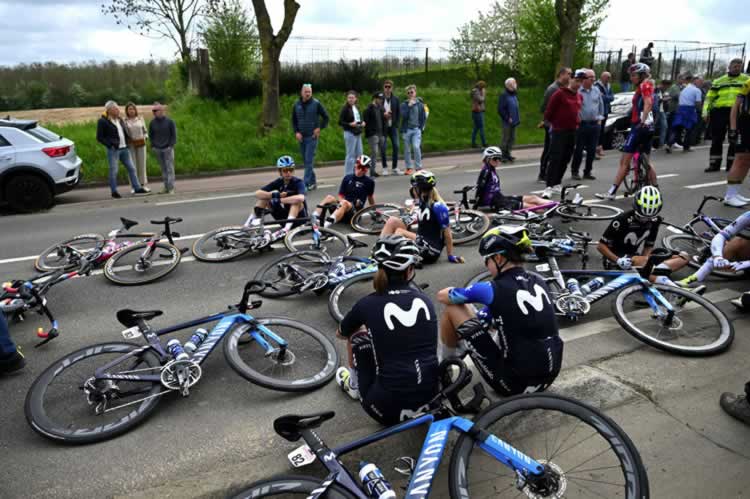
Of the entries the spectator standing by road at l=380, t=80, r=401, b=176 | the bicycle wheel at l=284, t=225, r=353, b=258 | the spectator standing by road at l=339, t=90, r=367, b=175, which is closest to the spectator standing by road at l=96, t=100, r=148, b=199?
the spectator standing by road at l=339, t=90, r=367, b=175

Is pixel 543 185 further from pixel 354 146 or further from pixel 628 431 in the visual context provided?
pixel 628 431

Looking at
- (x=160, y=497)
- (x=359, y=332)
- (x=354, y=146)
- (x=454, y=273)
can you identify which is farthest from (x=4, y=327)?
(x=354, y=146)

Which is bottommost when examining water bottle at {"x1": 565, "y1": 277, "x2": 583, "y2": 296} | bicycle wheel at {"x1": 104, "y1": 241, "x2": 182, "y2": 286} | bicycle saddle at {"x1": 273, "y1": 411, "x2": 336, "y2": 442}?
bicycle wheel at {"x1": 104, "y1": 241, "x2": 182, "y2": 286}

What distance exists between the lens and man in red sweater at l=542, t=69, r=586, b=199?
35.8ft

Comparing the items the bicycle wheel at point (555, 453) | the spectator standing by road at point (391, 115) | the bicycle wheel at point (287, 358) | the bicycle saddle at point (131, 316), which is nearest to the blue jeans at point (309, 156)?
the spectator standing by road at point (391, 115)

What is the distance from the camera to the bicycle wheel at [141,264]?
7094 millimetres

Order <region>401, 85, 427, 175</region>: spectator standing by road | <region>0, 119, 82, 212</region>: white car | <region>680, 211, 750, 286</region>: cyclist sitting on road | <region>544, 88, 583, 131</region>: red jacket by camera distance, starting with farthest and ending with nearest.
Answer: <region>401, 85, 427, 175</region>: spectator standing by road
<region>0, 119, 82, 212</region>: white car
<region>544, 88, 583, 131</region>: red jacket
<region>680, 211, 750, 286</region>: cyclist sitting on road

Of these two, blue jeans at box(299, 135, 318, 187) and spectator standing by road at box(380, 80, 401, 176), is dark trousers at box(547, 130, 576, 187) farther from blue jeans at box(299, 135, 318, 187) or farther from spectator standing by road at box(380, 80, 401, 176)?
blue jeans at box(299, 135, 318, 187)

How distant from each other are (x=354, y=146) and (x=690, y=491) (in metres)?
10.9

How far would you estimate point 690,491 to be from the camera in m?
3.23

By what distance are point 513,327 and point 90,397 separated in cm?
326

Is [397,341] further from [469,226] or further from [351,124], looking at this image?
[351,124]

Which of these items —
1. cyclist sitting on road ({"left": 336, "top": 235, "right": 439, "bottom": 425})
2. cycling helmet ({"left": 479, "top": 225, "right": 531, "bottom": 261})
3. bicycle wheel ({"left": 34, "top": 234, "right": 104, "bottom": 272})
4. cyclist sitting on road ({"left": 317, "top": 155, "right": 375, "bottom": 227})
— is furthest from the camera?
cyclist sitting on road ({"left": 317, "top": 155, "right": 375, "bottom": 227})

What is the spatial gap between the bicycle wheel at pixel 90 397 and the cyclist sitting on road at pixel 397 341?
6.16ft
